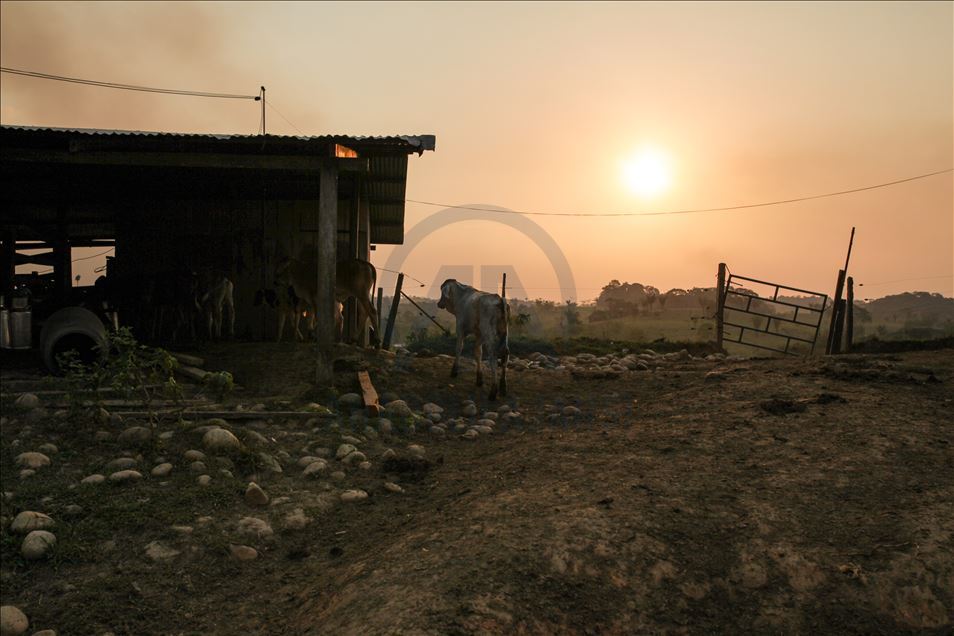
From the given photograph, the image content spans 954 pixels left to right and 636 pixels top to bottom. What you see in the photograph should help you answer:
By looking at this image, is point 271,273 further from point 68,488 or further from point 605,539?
point 605,539

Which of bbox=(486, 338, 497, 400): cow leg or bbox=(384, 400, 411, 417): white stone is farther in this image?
bbox=(486, 338, 497, 400): cow leg

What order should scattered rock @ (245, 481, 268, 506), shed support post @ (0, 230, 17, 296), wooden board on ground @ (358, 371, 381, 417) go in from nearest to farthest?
scattered rock @ (245, 481, 268, 506), wooden board on ground @ (358, 371, 381, 417), shed support post @ (0, 230, 17, 296)

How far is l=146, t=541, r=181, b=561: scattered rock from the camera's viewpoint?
4.93 metres

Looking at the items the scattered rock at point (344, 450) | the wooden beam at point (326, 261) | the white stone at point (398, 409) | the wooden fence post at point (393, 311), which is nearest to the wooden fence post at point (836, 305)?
the wooden fence post at point (393, 311)

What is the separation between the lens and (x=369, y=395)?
892 centimetres

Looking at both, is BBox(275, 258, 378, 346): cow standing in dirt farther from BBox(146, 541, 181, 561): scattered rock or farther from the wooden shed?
BBox(146, 541, 181, 561): scattered rock

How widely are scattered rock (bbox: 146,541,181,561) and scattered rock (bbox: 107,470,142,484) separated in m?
1.15

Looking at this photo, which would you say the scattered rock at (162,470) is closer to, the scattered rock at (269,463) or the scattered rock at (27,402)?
the scattered rock at (269,463)

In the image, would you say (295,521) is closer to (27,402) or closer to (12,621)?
(12,621)

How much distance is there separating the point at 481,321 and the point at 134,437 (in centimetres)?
582

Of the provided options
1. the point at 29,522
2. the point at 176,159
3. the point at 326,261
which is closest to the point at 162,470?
the point at 29,522

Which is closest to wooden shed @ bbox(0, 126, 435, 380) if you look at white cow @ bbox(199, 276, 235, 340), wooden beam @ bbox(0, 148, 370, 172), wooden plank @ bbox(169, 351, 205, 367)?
wooden beam @ bbox(0, 148, 370, 172)

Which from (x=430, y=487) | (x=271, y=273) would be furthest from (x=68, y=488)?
(x=271, y=273)

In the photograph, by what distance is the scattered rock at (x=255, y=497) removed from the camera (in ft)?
19.1
